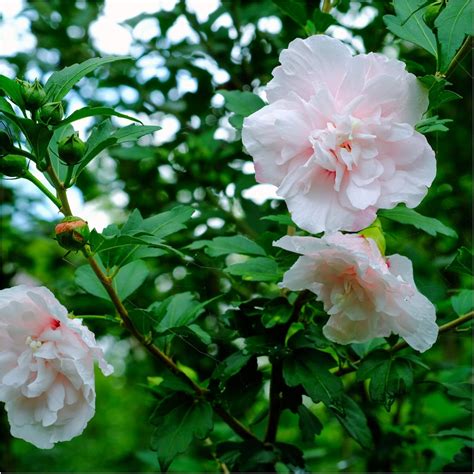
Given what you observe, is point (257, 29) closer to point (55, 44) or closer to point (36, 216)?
point (55, 44)

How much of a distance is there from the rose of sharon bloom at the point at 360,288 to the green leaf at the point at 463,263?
0.23 m

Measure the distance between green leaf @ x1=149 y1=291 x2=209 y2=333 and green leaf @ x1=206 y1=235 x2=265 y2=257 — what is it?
0.09 metres

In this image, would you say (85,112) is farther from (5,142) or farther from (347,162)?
(347,162)

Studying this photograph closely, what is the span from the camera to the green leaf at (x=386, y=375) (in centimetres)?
106

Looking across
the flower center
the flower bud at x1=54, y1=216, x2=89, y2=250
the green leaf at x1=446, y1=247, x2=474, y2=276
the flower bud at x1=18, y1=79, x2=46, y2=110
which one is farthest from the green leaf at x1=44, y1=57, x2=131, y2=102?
the green leaf at x1=446, y1=247, x2=474, y2=276

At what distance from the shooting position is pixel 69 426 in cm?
93

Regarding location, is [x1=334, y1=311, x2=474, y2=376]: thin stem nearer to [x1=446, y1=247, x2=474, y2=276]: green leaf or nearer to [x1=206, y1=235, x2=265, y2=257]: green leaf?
[x1=446, y1=247, x2=474, y2=276]: green leaf

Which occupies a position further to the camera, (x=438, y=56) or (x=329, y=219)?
(x=438, y=56)

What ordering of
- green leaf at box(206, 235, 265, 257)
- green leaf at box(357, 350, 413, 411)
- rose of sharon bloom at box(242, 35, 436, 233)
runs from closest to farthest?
1. rose of sharon bloom at box(242, 35, 436, 233)
2. green leaf at box(357, 350, 413, 411)
3. green leaf at box(206, 235, 265, 257)

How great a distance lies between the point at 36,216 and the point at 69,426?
178 cm

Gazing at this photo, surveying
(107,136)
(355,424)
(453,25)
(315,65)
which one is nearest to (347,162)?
(315,65)

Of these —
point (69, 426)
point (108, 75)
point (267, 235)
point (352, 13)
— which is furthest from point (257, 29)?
point (69, 426)

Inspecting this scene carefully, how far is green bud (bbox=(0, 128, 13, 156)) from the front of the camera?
89 centimetres

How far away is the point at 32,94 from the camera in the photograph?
0.88 m
